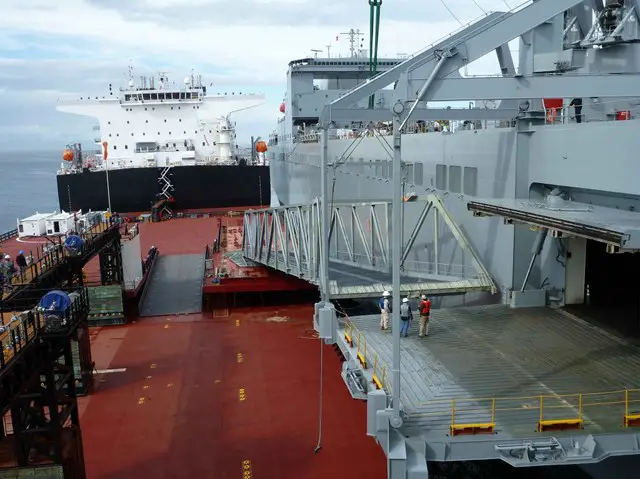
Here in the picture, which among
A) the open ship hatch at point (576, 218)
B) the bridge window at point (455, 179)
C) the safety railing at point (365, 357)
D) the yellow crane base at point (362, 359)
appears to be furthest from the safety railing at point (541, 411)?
the bridge window at point (455, 179)

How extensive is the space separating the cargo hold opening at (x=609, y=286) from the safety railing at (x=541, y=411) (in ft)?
15.4

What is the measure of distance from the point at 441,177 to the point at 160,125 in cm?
3897

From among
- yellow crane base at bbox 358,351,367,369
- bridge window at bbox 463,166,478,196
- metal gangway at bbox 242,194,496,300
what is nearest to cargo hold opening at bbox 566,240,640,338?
metal gangway at bbox 242,194,496,300

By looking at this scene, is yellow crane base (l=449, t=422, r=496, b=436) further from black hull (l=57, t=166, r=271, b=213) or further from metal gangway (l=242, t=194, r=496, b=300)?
black hull (l=57, t=166, r=271, b=213)

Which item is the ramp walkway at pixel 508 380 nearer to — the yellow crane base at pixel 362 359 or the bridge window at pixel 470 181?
the yellow crane base at pixel 362 359

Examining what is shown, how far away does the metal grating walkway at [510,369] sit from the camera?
9523mm

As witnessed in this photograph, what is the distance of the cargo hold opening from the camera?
A: 48.0 feet

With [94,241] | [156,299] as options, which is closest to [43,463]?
[94,241]

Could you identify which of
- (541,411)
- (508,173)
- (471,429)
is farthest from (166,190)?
(541,411)

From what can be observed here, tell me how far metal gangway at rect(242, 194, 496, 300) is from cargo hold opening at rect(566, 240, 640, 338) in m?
2.38

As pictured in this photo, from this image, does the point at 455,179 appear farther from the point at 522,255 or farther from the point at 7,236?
the point at 7,236

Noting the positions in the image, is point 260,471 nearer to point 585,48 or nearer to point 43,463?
point 43,463

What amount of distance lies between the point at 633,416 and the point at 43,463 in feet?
35.0

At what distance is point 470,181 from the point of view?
1728 centimetres
